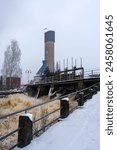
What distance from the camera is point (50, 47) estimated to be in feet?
332

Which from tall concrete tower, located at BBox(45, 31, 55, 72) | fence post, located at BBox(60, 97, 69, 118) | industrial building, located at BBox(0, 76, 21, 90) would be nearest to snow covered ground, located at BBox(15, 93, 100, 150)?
fence post, located at BBox(60, 97, 69, 118)

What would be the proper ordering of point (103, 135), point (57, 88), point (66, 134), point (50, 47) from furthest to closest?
point (50, 47) → point (57, 88) → point (66, 134) → point (103, 135)

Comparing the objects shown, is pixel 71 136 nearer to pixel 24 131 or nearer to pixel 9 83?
pixel 24 131

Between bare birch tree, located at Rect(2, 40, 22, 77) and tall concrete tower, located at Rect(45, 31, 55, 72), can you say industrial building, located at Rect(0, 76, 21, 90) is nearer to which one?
bare birch tree, located at Rect(2, 40, 22, 77)

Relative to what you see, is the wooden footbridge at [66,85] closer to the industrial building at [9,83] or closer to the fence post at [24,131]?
the industrial building at [9,83]

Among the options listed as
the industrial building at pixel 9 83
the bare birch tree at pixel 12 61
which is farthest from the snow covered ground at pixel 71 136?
the bare birch tree at pixel 12 61

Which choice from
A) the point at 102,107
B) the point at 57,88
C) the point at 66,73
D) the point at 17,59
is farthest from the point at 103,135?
the point at 17,59

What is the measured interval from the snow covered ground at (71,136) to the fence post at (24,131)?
5.9 inches

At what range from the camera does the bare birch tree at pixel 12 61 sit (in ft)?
226

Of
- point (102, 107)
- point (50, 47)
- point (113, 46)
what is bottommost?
point (102, 107)

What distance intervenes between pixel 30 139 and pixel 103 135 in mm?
2147

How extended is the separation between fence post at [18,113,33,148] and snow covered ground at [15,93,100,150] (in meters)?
0.15

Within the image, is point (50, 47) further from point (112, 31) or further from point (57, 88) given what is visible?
point (112, 31)

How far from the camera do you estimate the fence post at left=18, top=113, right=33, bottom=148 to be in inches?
332
